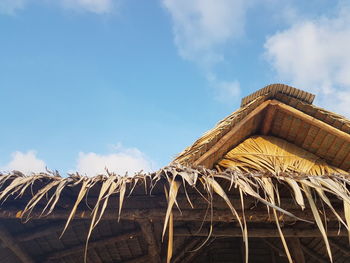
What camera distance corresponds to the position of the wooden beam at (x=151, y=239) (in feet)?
8.45

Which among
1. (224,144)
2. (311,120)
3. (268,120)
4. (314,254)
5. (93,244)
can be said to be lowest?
(314,254)

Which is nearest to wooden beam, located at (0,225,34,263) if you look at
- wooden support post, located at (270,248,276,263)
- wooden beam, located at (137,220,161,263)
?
wooden beam, located at (137,220,161,263)

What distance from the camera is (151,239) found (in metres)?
2.64

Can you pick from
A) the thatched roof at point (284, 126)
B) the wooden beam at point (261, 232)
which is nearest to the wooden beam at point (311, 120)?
the thatched roof at point (284, 126)

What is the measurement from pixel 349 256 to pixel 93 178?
2.93 meters

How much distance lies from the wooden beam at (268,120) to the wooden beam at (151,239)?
2598 mm

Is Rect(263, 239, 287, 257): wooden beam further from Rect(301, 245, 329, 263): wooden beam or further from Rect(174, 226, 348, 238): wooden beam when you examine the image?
Rect(174, 226, 348, 238): wooden beam

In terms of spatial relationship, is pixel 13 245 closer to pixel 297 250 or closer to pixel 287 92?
pixel 297 250

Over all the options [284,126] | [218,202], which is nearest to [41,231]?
[218,202]

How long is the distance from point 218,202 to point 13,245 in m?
1.85

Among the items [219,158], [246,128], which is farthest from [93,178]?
[246,128]

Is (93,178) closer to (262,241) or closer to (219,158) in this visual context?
(219,158)

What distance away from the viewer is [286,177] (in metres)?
2.22

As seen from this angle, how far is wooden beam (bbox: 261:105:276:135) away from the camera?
448 cm
